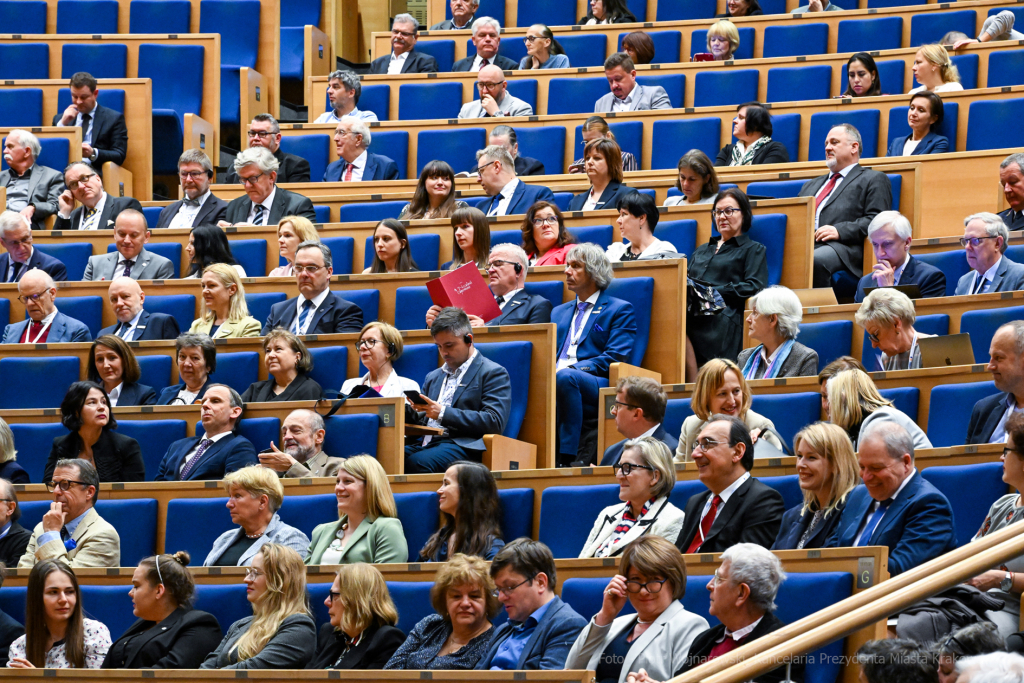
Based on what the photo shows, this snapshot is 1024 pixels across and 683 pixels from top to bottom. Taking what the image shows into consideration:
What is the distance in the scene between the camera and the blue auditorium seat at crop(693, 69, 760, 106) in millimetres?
3824

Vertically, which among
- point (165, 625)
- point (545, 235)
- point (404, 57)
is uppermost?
point (404, 57)

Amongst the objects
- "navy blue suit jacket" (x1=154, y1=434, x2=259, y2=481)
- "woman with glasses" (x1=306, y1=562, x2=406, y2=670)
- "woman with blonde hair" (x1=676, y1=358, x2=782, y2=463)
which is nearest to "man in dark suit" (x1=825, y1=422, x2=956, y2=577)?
"woman with blonde hair" (x1=676, y1=358, x2=782, y2=463)

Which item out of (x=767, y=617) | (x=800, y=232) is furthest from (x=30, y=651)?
(x=800, y=232)

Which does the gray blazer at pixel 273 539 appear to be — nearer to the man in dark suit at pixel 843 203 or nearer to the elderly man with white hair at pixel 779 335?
the elderly man with white hair at pixel 779 335

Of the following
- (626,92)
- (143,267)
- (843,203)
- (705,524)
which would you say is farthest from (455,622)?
(626,92)

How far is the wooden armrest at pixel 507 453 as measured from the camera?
2432mm

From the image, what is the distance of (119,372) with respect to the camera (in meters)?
2.79

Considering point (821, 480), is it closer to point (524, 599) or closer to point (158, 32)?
point (524, 599)

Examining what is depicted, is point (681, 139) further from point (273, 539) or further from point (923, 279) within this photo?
point (273, 539)

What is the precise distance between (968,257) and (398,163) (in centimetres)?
168

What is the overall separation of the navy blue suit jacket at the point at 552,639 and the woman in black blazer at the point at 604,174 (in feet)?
4.84

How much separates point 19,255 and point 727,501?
2.07m

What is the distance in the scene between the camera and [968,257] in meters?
2.64

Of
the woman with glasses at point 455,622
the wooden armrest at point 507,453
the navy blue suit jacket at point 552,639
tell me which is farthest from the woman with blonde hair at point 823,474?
the wooden armrest at point 507,453
